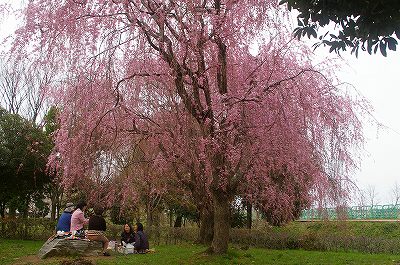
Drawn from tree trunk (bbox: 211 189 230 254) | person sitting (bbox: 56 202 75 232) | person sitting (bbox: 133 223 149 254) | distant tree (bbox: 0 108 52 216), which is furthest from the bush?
tree trunk (bbox: 211 189 230 254)

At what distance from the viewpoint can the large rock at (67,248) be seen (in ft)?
32.7

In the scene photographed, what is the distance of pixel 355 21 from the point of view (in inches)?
176

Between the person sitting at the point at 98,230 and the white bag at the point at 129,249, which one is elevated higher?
the person sitting at the point at 98,230

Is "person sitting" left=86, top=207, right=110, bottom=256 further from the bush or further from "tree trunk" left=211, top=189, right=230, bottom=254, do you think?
the bush

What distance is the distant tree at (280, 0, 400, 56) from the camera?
406 centimetres

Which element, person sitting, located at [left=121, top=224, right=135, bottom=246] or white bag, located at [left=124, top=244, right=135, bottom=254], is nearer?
white bag, located at [left=124, top=244, right=135, bottom=254]

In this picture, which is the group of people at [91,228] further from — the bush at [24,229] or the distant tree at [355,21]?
the distant tree at [355,21]

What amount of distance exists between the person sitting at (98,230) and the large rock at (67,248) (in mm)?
207

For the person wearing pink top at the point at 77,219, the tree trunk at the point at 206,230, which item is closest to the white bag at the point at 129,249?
the person wearing pink top at the point at 77,219

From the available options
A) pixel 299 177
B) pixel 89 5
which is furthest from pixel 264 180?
pixel 89 5

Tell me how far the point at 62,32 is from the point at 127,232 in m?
6.65

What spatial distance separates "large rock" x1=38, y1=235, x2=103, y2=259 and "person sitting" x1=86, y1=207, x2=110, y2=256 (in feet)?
0.68

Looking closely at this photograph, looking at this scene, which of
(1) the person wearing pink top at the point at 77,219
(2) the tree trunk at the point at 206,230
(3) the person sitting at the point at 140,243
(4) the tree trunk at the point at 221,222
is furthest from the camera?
(2) the tree trunk at the point at 206,230

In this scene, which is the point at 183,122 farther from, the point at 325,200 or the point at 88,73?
the point at 325,200
